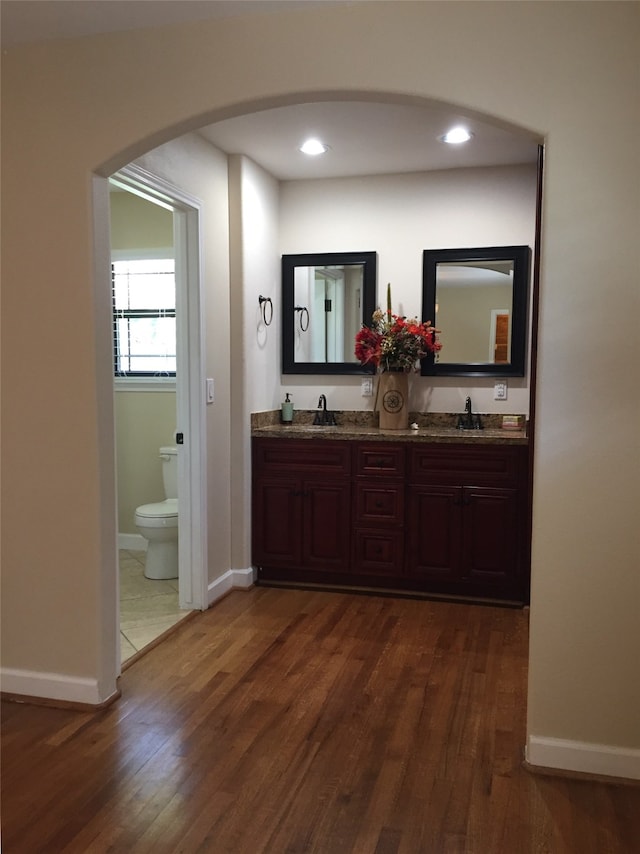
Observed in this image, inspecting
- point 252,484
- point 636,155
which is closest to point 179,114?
point 636,155

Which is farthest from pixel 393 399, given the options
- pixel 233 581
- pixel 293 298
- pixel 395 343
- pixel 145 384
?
pixel 145 384

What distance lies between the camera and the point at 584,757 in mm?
2232

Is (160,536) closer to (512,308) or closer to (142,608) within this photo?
(142,608)

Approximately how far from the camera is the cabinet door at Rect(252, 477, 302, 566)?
4.09 m

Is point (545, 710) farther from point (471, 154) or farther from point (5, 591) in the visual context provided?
point (471, 154)

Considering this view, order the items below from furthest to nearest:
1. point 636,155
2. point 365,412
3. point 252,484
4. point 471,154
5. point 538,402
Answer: point 365,412 < point 252,484 < point 471,154 < point 538,402 < point 636,155

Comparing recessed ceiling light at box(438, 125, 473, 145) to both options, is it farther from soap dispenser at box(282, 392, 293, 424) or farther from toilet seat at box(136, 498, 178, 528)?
toilet seat at box(136, 498, 178, 528)

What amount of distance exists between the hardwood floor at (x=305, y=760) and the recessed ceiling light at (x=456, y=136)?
2.52 m

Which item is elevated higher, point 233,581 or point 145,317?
point 145,317

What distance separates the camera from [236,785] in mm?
2160

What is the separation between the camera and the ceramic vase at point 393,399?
4.17m

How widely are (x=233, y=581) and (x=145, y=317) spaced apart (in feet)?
6.31

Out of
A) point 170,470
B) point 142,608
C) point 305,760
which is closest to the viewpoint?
point 305,760

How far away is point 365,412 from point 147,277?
5.79ft
